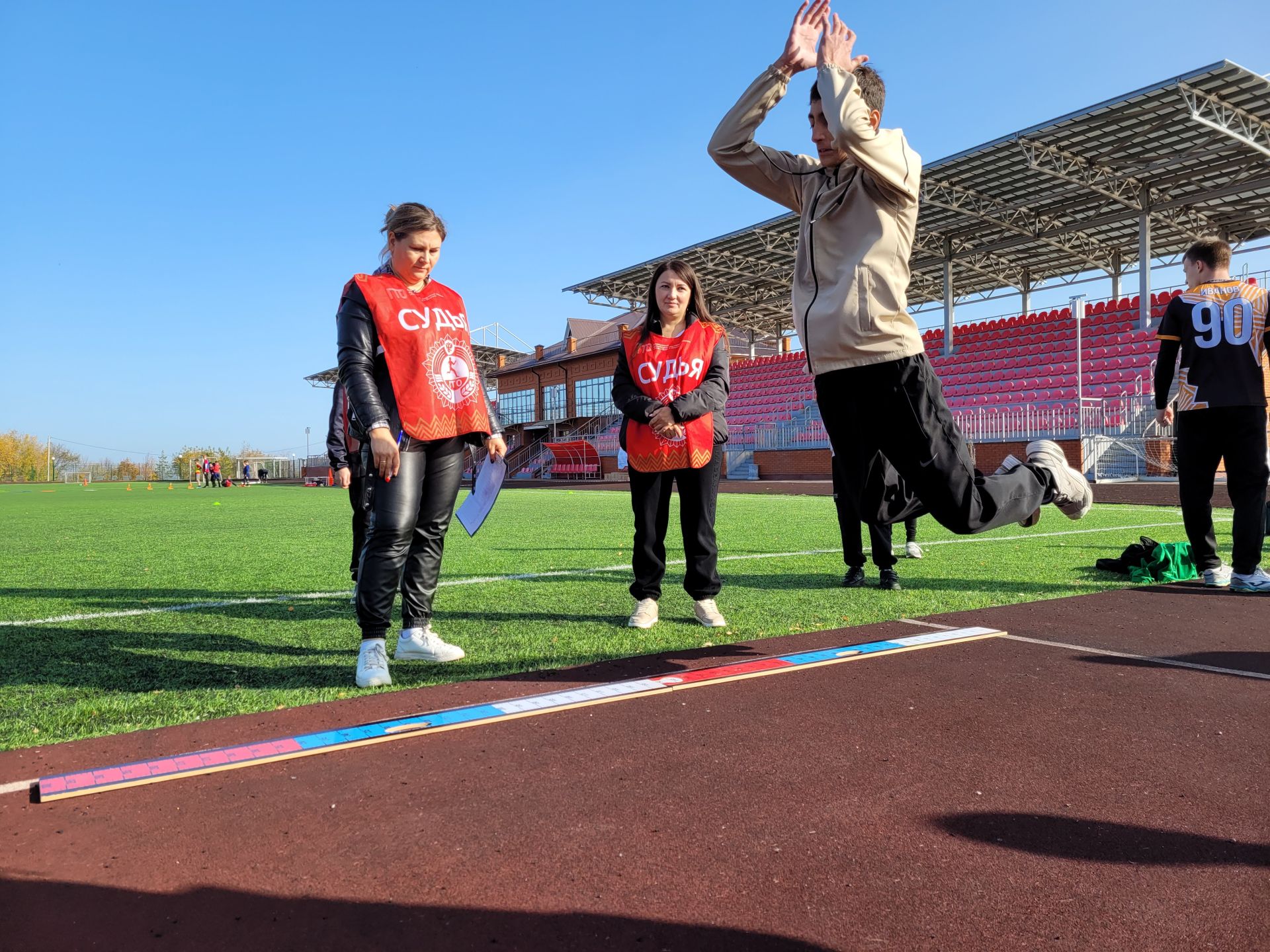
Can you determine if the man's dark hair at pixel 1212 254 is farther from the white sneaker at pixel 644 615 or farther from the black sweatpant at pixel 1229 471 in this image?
the white sneaker at pixel 644 615

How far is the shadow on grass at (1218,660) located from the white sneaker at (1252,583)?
186cm

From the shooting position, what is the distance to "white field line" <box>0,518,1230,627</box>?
4.77m

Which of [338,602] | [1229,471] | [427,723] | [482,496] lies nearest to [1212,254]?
[1229,471]

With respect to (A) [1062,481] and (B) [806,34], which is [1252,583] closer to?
(A) [1062,481]

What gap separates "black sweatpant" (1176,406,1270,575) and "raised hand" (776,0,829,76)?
12.7ft

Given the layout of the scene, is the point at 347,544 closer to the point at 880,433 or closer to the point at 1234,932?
the point at 880,433

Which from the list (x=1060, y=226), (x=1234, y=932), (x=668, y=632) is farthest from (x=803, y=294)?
(x=1060, y=226)

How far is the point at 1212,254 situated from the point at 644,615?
4235 mm

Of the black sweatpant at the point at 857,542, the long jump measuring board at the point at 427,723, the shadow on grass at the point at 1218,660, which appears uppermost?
the black sweatpant at the point at 857,542

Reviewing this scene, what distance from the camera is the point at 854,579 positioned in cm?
573

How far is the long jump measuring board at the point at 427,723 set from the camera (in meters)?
2.26

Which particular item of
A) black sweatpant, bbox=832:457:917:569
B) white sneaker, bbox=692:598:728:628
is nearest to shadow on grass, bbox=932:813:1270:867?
white sneaker, bbox=692:598:728:628

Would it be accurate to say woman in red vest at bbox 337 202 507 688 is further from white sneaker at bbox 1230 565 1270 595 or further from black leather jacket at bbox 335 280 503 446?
white sneaker at bbox 1230 565 1270 595

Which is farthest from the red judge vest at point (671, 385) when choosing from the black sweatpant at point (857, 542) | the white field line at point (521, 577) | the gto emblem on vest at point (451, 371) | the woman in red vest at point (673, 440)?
the white field line at point (521, 577)
